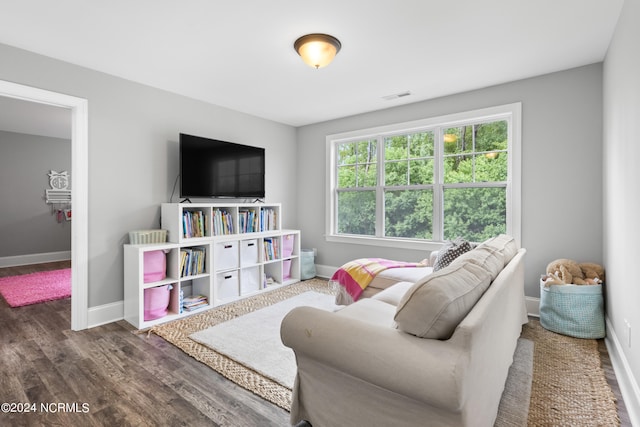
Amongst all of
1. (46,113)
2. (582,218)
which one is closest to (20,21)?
(46,113)

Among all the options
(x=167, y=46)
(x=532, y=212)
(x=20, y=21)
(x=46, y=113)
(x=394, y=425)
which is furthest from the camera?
(x=46, y=113)

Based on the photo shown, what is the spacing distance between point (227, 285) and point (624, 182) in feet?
11.6

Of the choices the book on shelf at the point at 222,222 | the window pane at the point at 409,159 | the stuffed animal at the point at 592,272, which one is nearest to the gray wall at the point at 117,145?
the book on shelf at the point at 222,222

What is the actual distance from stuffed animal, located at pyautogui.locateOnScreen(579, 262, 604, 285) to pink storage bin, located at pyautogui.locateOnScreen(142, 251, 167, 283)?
3.78 metres

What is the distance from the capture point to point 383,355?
118 cm

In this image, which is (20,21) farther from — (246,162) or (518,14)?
(518,14)

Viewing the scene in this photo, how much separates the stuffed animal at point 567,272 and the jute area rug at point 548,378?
467mm

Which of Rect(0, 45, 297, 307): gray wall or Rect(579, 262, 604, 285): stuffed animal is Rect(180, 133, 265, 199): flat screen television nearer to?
Rect(0, 45, 297, 307): gray wall

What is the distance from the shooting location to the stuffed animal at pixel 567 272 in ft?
9.12

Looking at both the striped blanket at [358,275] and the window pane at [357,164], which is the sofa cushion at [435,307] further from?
the window pane at [357,164]

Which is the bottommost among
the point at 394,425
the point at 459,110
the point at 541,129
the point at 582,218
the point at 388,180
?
the point at 394,425

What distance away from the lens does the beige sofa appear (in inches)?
43.1

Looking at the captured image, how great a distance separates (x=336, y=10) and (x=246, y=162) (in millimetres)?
2455

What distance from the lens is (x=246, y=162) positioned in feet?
13.9
